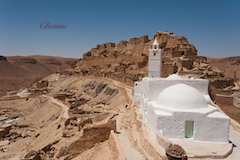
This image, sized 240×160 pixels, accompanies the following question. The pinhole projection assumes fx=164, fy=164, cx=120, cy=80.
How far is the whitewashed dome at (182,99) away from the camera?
6.86m

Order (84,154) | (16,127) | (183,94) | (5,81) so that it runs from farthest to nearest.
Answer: (5,81) < (16,127) < (84,154) < (183,94)

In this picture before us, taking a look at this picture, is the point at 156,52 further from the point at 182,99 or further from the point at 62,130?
the point at 62,130

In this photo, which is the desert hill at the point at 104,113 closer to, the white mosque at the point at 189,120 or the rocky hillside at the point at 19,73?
the white mosque at the point at 189,120

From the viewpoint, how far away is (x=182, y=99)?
6965 millimetres

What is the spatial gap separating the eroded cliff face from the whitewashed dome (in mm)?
14398

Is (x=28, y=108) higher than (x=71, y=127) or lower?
lower

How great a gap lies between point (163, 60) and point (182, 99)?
1705cm

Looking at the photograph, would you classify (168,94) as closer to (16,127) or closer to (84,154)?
(84,154)

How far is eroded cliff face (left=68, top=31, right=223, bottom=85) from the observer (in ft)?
75.1

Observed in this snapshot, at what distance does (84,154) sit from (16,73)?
75.4 metres

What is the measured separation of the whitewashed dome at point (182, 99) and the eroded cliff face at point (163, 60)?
47.2 feet

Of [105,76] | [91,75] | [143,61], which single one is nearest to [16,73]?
[91,75]

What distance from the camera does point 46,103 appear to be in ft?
83.8

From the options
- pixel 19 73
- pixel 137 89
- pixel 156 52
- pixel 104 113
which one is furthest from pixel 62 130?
pixel 19 73
